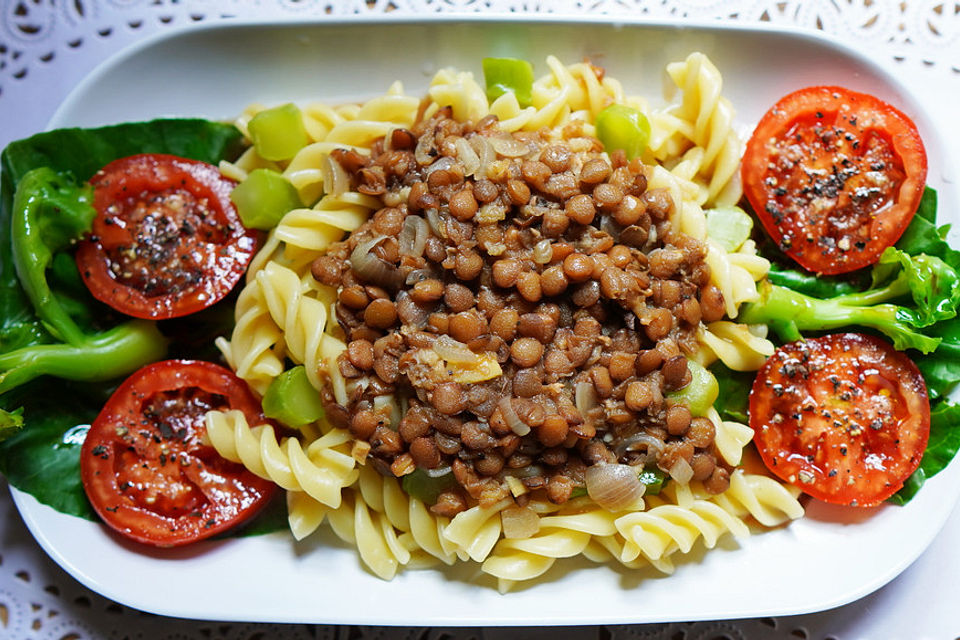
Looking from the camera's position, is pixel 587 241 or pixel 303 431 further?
pixel 303 431

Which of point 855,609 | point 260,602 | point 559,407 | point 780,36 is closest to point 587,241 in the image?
point 559,407

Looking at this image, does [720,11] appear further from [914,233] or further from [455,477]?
[455,477]

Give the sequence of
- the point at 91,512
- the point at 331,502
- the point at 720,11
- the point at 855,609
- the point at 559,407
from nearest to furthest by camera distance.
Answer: the point at 559,407 → the point at 331,502 → the point at 91,512 → the point at 855,609 → the point at 720,11

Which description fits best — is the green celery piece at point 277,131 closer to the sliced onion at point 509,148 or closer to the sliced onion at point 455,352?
the sliced onion at point 509,148

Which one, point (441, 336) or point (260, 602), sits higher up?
point (441, 336)

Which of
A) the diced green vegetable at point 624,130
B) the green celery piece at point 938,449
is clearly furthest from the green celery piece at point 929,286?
the diced green vegetable at point 624,130

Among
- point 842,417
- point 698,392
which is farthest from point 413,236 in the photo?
point 842,417

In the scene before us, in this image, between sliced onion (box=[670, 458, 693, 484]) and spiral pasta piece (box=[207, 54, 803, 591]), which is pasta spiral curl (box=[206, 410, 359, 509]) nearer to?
spiral pasta piece (box=[207, 54, 803, 591])
